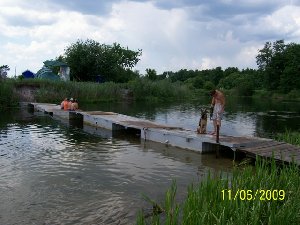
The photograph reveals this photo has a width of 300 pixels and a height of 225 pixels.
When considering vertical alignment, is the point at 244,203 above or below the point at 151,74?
below

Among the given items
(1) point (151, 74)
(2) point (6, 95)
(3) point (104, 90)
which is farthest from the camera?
(1) point (151, 74)

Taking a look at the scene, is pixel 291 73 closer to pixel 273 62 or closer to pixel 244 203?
pixel 273 62

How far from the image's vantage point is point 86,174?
1155 centimetres

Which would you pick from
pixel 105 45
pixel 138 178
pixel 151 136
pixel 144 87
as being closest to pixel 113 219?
pixel 138 178

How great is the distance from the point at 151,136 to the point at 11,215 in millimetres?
10027

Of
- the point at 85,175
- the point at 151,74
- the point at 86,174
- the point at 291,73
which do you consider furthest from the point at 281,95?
the point at 85,175

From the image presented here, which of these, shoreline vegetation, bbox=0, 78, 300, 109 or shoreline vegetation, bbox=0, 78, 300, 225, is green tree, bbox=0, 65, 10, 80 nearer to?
shoreline vegetation, bbox=0, 78, 300, 109

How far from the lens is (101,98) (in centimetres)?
4709

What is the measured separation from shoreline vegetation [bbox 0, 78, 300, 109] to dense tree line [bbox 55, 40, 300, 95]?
176 inches

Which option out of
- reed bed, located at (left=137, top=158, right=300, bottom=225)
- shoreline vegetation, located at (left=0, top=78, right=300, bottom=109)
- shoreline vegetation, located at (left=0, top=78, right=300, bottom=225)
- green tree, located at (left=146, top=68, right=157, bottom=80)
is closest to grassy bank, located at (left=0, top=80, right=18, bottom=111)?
shoreline vegetation, located at (left=0, top=78, right=300, bottom=109)

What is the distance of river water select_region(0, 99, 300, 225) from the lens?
8336 millimetres

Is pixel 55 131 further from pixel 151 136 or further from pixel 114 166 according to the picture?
pixel 114 166
